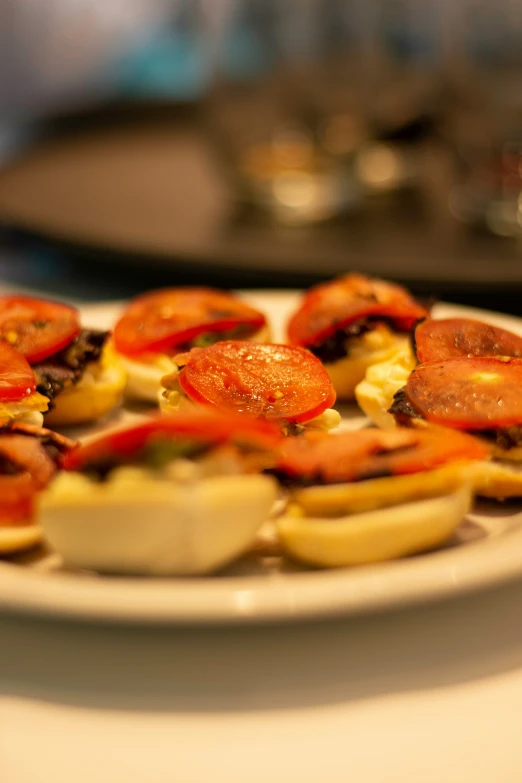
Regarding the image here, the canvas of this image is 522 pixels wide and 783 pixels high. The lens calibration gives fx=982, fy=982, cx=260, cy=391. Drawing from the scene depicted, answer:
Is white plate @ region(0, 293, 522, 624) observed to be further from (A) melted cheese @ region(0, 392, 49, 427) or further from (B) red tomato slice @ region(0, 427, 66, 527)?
(A) melted cheese @ region(0, 392, 49, 427)

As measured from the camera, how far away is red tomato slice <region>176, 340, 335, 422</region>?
1.47 metres

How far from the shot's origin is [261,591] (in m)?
1.09

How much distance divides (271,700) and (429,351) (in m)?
0.70

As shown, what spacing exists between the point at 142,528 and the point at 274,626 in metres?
0.22

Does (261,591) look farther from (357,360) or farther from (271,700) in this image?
(357,360)

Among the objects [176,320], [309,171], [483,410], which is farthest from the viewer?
[309,171]

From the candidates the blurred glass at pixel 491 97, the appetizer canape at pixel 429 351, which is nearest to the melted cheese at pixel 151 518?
the appetizer canape at pixel 429 351

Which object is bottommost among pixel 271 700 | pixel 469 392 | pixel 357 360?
pixel 271 700

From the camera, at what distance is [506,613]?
4.18 ft

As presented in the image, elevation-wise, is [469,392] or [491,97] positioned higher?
[491,97]

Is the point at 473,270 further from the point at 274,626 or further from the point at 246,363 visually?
the point at 274,626

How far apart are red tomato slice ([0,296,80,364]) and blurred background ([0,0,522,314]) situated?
3.12 ft

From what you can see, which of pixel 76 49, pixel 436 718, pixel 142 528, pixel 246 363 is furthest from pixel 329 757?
pixel 76 49

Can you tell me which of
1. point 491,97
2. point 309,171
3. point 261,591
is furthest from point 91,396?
point 491,97
